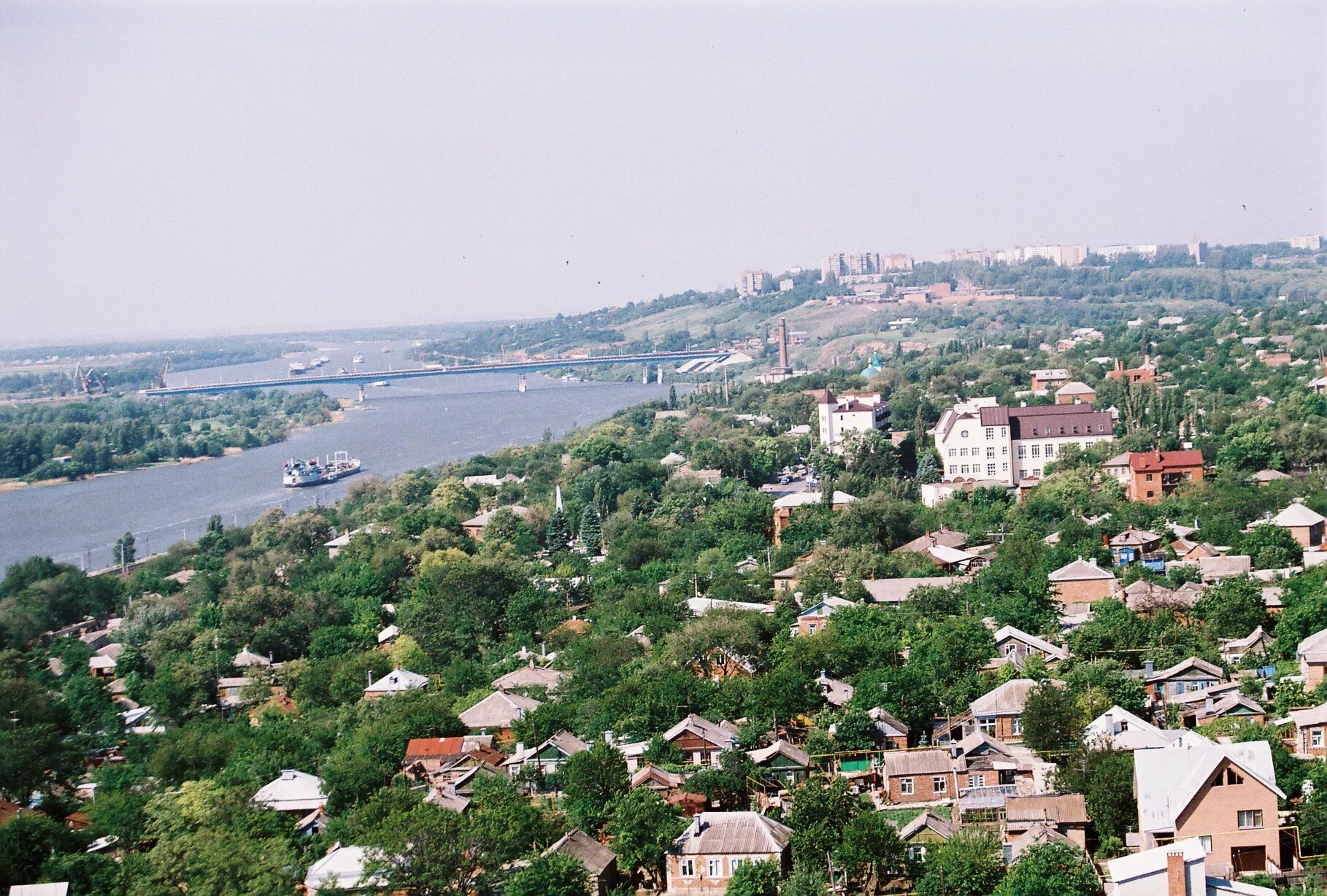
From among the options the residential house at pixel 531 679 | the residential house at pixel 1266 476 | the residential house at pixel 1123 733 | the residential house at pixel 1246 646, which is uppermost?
the residential house at pixel 1266 476

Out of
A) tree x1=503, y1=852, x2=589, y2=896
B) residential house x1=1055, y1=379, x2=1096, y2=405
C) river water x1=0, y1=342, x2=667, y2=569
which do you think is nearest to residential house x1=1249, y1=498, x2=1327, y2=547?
tree x1=503, y1=852, x2=589, y2=896

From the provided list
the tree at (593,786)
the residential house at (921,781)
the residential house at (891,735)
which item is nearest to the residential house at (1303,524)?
the residential house at (891,735)

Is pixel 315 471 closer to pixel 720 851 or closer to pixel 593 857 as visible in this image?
pixel 593 857

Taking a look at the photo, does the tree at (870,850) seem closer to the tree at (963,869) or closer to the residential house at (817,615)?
the tree at (963,869)

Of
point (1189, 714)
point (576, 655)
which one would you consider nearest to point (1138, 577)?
point (1189, 714)

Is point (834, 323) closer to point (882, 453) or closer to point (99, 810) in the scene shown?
point (882, 453)

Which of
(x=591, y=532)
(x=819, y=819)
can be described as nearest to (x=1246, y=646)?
(x=819, y=819)
